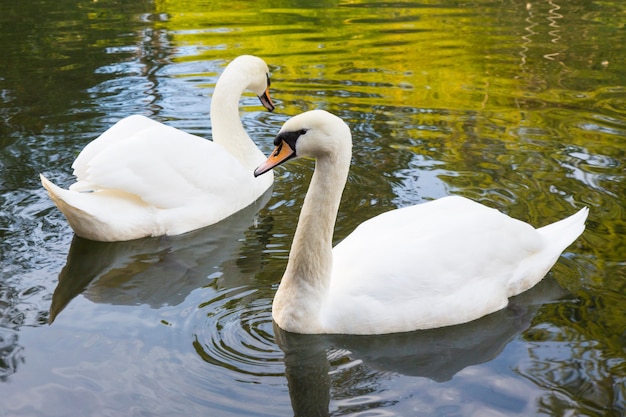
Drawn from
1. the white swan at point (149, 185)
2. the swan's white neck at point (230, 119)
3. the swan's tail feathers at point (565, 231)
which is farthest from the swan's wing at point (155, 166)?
the swan's tail feathers at point (565, 231)

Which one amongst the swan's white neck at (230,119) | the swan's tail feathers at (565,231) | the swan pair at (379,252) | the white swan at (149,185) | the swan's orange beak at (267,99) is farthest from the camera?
the swan's orange beak at (267,99)

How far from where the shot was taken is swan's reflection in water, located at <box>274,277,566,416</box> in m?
5.14

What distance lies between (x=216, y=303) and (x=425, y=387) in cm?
167

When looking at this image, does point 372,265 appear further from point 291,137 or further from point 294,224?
point 294,224

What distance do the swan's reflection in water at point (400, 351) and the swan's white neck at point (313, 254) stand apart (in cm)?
15

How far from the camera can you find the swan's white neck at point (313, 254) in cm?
540

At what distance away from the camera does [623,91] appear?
11352mm

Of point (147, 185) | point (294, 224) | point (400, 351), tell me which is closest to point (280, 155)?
point (400, 351)

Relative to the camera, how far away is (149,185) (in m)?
7.09

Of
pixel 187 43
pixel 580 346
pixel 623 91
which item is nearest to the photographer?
pixel 580 346

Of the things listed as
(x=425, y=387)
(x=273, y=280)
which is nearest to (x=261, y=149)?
(x=273, y=280)

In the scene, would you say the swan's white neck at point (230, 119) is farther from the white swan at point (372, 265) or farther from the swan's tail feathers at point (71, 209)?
the white swan at point (372, 265)

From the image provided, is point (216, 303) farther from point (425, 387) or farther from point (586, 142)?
point (586, 142)

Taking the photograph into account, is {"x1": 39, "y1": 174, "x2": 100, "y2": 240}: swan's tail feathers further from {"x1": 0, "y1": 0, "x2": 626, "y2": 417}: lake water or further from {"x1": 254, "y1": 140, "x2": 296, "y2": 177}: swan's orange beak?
{"x1": 254, "y1": 140, "x2": 296, "y2": 177}: swan's orange beak
